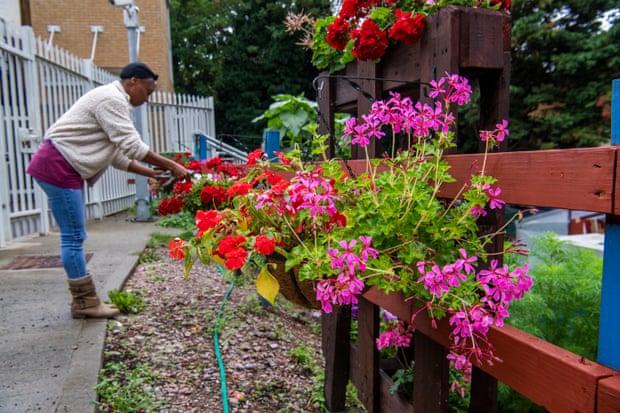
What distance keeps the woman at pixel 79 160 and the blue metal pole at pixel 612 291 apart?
2.86 metres

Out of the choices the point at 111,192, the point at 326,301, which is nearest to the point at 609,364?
the point at 326,301

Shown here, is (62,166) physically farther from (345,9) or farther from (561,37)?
(561,37)

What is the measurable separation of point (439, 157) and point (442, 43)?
0.53m

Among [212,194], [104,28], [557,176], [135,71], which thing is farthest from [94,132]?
[104,28]

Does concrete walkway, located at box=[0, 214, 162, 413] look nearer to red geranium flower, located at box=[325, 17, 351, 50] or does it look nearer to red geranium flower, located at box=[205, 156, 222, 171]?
red geranium flower, located at box=[205, 156, 222, 171]

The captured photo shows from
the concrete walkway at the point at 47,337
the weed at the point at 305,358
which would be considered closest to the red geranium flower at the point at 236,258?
the concrete walkway at the point at 47,337

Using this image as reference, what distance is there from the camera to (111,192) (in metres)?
8.65

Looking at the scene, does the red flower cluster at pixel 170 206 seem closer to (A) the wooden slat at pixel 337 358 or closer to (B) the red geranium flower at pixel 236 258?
(A) the wooden slat at pixel 337 358

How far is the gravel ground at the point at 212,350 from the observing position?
258cm

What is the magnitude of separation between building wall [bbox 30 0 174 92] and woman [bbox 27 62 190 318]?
1247 centimetres

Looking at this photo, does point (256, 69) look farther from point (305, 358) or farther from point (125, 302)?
point (305, 358)

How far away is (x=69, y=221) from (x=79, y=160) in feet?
1.31

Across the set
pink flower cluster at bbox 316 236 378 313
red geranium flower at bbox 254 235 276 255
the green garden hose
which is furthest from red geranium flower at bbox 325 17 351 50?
the green garden hose

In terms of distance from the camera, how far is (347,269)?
3.74 feet
